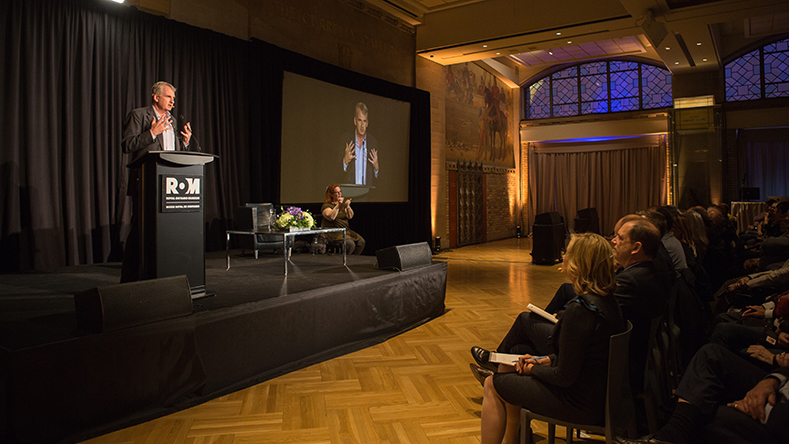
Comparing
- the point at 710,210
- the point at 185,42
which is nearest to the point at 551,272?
the point at 710,210

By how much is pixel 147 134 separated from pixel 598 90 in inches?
530

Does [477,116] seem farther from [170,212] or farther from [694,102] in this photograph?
[170,212]

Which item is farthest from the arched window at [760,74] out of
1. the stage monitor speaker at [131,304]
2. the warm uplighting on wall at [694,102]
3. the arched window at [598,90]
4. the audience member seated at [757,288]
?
the stage monitor speaker at [131,304]

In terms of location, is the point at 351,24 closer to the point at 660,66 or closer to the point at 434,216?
the point at 434,216

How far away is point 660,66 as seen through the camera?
13531 mm

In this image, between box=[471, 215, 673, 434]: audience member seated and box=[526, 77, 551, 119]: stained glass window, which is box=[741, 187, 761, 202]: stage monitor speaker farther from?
box=[471, 215, 673, 434]: audience member seated

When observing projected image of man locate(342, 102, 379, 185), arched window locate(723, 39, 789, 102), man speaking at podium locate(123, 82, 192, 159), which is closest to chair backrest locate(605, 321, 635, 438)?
man speaking at podium locate(123, 82, 192, 159)

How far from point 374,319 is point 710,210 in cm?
455

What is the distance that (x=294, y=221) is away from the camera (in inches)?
184

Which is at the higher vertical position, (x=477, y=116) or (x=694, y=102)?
(x=694, y=102)

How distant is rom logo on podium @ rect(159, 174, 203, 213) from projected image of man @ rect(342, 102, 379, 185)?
16.8 feet

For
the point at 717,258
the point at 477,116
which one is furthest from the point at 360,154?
the point at 717,258

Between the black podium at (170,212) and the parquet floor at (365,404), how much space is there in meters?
0.87

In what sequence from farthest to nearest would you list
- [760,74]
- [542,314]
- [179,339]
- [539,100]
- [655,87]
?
[539,100], [655,87], [760,74], [179,339], [542,314]
